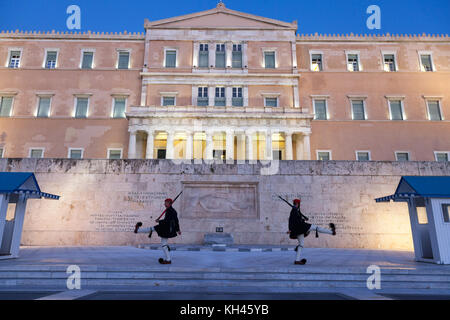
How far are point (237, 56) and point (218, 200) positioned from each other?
2388 centimetres

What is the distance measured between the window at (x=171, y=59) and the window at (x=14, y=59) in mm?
16424

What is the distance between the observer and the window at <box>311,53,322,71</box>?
110 ft

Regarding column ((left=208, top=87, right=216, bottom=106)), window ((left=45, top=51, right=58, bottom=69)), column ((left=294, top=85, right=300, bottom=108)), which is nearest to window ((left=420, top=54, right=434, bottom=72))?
column ((left=294, top=85, right=300, bottom=108))

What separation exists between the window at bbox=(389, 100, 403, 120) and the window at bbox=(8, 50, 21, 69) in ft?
135

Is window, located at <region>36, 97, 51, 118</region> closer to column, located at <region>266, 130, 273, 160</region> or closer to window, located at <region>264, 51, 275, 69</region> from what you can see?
column, located at <region>266, 130, 273, 160</region>

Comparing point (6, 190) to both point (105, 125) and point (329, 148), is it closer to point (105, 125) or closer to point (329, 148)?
point (105, 125)

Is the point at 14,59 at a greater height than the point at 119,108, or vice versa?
the point at 14,59

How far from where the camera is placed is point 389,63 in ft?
110

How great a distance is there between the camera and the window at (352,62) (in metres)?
33.5

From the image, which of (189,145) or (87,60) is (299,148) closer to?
(189,145)

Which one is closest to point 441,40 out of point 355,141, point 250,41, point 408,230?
point 355,141

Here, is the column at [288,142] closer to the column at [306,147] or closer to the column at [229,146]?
the column at [306,147]

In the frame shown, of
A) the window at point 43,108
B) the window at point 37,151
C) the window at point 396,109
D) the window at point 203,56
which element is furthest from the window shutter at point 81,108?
the window at point 396,109

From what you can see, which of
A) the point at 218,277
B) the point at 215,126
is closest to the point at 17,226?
the point at 218,277
